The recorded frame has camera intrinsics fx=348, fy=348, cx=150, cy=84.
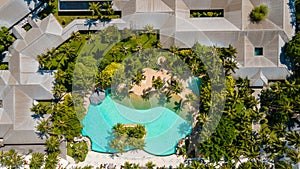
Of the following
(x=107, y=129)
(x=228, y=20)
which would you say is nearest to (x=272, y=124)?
(x=228, y=20)

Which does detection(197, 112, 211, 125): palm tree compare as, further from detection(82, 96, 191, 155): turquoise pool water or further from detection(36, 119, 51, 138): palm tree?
detection(36, 119, 51, 138): palm tree

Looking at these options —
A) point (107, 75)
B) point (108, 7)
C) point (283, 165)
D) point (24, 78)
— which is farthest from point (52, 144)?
point (283, 165)

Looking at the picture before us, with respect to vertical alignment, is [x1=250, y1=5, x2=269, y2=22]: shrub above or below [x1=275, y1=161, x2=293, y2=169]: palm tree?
above

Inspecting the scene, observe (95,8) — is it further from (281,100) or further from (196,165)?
(281,100)

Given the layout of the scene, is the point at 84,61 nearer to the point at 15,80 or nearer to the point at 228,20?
the point at 15,80

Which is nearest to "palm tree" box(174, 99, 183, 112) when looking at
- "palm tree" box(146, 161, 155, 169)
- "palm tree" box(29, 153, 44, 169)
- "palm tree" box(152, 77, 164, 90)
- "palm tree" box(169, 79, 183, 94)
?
"palm tree" box(169, 79, 183, 94)
